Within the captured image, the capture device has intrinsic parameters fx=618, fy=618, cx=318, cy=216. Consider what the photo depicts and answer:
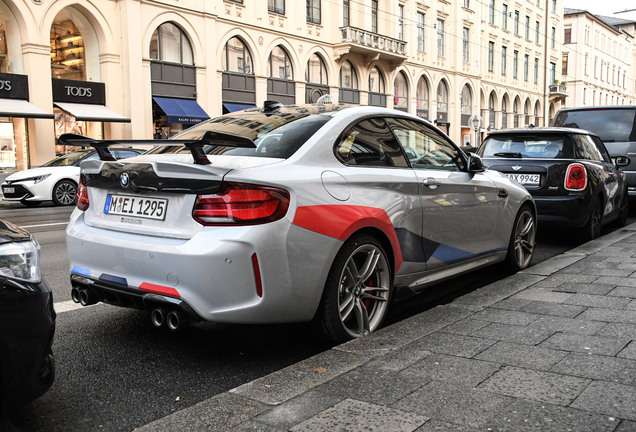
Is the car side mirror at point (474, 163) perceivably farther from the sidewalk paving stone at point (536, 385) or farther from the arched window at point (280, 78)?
the arched window at point (280, 78)

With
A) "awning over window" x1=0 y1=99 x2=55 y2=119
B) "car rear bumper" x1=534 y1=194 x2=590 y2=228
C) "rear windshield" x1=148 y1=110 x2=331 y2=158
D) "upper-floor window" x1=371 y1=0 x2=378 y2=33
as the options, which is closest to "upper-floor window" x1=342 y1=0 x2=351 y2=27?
"upper-floor window" x1=371 y1=0 x2=378 y2=33

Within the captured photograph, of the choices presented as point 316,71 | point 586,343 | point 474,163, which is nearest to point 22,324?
point 586,343

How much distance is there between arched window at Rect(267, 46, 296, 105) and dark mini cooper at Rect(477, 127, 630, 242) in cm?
2119

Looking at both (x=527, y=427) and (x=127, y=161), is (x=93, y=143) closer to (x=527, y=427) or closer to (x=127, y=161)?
(x=127, y=161)

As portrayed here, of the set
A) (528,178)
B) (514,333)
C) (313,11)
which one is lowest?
(514,333)

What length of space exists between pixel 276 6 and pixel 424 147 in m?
26.0

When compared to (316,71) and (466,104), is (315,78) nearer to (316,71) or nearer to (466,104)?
(316,71)

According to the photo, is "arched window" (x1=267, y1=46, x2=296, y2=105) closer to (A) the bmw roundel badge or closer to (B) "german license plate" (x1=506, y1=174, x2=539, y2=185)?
(B) "german license plate" (x1=506, y1=174, x2=539, y2=185)

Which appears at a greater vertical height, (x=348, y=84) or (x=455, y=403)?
(x=348, y=84)

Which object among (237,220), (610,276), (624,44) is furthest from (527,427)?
(624,44)

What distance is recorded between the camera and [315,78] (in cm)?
3134

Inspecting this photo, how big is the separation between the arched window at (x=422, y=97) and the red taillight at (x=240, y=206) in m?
37.8

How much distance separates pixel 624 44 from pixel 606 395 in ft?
309

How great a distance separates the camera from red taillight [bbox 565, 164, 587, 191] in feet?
24.8
